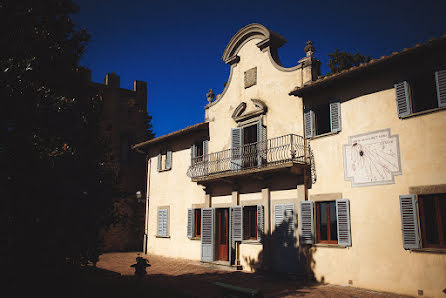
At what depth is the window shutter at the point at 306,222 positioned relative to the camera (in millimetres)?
12156

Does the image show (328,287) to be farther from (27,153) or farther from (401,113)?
(27,153)

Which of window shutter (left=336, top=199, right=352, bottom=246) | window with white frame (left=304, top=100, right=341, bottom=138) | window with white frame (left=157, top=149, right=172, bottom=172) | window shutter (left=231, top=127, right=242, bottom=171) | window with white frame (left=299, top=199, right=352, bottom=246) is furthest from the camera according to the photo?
window with white frame (left=157, top=149, right=172, bottom=172)

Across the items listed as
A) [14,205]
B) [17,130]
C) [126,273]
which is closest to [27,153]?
[17,130]

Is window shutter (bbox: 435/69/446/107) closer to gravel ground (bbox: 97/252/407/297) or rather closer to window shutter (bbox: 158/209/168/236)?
gravel ground (bbox: 97/252/407/297)

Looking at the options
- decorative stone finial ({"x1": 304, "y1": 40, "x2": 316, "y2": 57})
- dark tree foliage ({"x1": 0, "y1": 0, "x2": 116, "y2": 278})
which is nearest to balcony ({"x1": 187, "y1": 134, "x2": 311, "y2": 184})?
decorative stone finial ({"x1": 304, "y1": 40, "x2": 316, "y2": 57})

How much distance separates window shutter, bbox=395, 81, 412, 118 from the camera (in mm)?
10391

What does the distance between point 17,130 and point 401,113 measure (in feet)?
34.2

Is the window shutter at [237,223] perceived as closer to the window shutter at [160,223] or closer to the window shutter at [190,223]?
the window shutter at [190,223]

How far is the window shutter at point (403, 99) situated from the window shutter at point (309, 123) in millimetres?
3065

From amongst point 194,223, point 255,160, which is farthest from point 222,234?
point 255,160

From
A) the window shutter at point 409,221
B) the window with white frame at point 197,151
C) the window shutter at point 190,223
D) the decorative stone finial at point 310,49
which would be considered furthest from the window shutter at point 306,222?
the window with white frame at point 197,151

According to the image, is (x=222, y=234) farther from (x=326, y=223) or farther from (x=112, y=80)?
(x=112, y=80)

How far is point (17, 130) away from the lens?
7.70 metres

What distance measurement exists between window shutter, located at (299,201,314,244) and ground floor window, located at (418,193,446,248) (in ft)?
11.4
